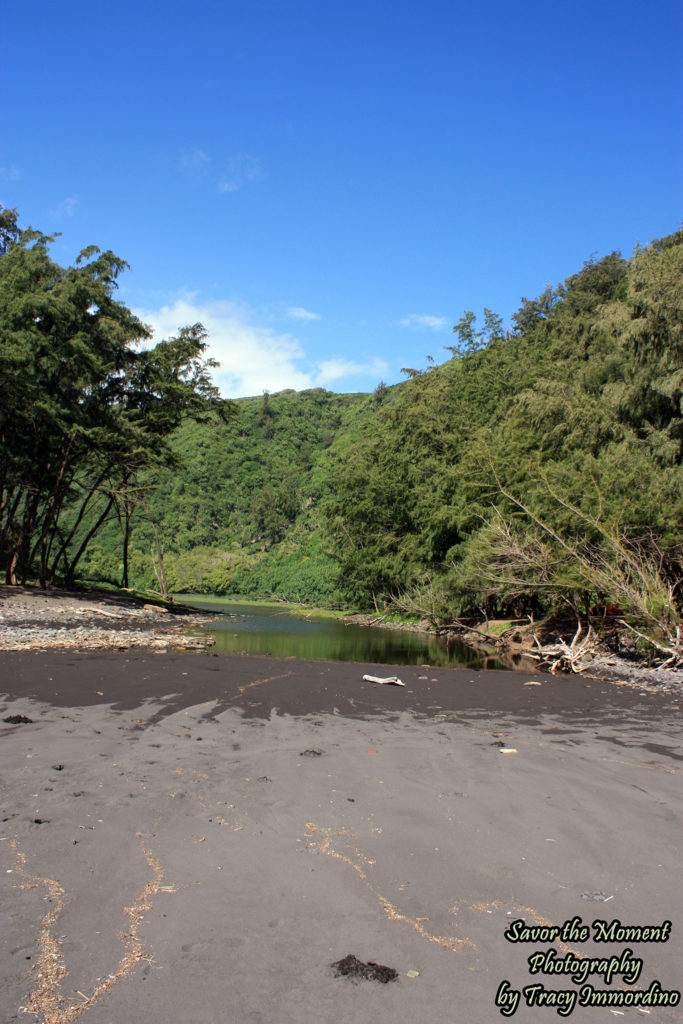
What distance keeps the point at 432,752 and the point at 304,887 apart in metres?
3.00

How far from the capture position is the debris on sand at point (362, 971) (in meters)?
2.79

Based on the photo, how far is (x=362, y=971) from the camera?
9.29 feet

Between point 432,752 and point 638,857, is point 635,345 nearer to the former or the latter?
point 432,752

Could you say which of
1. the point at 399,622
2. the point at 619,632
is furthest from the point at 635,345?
the point at 399,622

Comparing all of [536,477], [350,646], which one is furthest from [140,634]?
[536,477]

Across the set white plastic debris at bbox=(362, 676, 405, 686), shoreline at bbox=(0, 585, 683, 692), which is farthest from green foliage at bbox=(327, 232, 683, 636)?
white plastic debris at bbox=(362, 676, 405, 686)

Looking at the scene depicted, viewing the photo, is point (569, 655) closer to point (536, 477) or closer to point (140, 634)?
point (536, 477)

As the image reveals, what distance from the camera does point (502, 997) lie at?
2.76 meters

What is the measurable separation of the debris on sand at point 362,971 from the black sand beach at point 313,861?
46 millimetres

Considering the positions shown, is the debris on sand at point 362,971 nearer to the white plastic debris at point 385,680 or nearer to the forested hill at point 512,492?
the white plastic debris at point 385,680


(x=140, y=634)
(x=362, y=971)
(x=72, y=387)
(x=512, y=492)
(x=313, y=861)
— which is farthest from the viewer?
(x=72, y=387)

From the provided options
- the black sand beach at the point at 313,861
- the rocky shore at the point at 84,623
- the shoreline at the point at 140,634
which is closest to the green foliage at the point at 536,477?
the shoreline at the point at 140,634

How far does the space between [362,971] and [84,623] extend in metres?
18.4

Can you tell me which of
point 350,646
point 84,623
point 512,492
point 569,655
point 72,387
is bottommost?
point 350,646
